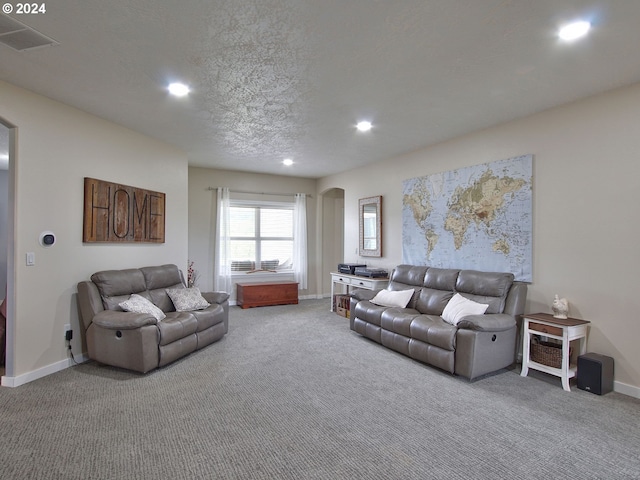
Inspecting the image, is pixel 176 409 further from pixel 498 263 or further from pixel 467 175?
pixel 467 175

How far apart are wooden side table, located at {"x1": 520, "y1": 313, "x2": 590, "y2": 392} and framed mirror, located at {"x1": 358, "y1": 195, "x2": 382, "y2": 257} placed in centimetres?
272

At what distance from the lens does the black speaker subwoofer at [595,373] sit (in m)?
2.87

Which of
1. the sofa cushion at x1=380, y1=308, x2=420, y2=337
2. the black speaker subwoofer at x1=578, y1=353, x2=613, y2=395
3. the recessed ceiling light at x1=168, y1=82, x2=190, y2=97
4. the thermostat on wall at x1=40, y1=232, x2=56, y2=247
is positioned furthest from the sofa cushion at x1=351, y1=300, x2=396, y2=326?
the thermostat on wall at x1=40, y1=232, x2=56, y2=247

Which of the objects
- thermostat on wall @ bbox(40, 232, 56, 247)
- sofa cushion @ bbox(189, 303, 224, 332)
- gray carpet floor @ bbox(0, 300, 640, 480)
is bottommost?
gray carpet floor @ bbox(0, 300, 640, 480)

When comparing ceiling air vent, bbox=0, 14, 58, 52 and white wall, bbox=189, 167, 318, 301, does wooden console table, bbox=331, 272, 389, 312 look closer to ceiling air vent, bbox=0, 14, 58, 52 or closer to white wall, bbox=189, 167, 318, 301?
white wall, bbox=189, 167, 318, 301

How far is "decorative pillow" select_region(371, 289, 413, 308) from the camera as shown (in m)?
4.38

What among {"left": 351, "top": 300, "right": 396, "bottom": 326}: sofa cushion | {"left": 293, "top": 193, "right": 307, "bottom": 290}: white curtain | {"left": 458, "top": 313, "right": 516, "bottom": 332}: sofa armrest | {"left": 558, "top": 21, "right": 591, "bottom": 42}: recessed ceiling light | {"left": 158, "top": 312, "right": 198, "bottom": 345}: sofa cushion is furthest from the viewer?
{"left": 293, "top": 193, "right": 307, "bottom": 290}: white curtain

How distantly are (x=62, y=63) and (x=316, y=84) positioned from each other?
6.48 ft

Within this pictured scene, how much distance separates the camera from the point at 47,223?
3.29 metres

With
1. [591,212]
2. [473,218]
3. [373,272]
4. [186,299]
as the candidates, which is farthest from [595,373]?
[186,299]

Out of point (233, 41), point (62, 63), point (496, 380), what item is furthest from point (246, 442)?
point (62, 63)

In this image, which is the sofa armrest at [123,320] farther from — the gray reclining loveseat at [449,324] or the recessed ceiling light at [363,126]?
the recessed ceiling light at [363,126]

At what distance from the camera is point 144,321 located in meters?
3.21

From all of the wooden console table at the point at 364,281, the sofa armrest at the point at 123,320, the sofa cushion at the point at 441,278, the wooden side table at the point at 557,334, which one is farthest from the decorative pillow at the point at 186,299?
the wooden side table at the point at 557,334
